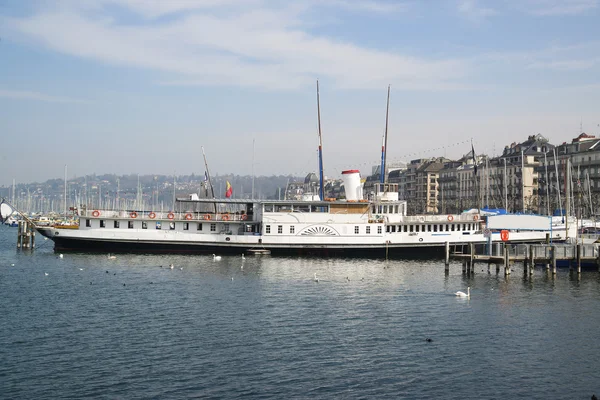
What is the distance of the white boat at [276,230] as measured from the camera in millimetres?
69312

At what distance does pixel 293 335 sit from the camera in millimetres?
33500

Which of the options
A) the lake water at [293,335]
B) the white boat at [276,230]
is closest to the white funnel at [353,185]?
the white boat at [276,230]

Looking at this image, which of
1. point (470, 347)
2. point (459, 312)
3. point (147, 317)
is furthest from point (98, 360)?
point (459, 312)

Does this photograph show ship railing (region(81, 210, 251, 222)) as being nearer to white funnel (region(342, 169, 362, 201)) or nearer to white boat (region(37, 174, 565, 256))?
white boat (region(37, 174, 565, 256))

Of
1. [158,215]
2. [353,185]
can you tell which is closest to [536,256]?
[353,185]

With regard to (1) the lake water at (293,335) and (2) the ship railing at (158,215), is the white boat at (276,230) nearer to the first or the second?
(2) the ship railing at (158,215)

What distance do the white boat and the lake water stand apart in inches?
551

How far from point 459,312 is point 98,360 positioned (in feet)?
68.6

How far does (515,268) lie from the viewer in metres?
63.0

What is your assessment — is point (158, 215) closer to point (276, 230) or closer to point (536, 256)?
point (276, 230)

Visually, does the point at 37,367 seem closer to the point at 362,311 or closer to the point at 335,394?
the point at 335,394

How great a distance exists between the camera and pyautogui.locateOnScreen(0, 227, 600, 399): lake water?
25.9 meters

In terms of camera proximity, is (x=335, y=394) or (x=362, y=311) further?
(x=362, y=311)

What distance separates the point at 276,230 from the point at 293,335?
36.3m
